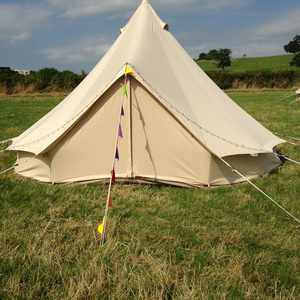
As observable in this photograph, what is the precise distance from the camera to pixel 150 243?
340 centimetres

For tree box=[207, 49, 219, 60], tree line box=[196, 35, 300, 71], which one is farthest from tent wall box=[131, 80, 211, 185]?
tree box=[207, 49, 219, 60]

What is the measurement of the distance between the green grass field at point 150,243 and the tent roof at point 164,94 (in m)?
→ 0.55

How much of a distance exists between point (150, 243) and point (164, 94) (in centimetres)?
218

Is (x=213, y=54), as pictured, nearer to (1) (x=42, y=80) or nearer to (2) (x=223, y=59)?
(2) (x=223, y=59)

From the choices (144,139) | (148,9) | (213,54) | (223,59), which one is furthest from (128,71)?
(213,54)

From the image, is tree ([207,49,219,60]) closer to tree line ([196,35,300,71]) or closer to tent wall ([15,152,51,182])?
tree line ([196,35,300,71])

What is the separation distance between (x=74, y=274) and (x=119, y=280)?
34 centimetres

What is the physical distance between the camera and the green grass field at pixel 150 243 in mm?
2637

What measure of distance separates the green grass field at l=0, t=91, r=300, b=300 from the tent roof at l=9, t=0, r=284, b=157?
1.80 ft

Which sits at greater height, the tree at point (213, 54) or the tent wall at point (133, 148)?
the tree at point (213, 54)

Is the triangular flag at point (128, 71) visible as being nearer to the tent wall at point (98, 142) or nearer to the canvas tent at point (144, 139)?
the canvas tent at point (144, 139)

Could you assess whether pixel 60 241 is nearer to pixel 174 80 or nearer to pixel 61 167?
pixel 61 167

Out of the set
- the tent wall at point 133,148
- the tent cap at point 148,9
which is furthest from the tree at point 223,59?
the tent wall at point 133,148

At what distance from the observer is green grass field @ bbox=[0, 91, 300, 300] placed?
8.65ft
